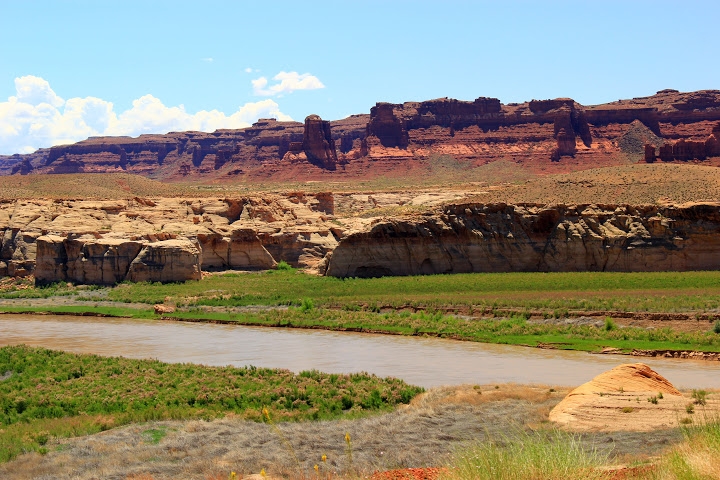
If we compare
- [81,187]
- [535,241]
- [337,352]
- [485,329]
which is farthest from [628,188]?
[81,187]

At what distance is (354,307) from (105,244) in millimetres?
17740

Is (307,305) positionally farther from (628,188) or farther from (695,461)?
(628,188)

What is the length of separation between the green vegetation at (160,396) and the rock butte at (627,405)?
451cm

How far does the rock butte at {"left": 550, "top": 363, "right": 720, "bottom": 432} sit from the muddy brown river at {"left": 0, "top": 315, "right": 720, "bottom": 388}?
3.80 meters

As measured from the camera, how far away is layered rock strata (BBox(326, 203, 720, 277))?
148 ft

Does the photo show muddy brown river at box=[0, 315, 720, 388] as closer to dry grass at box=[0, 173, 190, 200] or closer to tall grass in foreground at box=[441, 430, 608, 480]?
tall grass in foreground at box=[441, 430, 608, 480]

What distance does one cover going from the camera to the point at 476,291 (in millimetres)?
42844

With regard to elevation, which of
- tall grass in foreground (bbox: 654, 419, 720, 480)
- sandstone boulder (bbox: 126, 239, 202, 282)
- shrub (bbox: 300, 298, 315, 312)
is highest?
tall grass in foreground (bbox: 654, 419, 720, 480)

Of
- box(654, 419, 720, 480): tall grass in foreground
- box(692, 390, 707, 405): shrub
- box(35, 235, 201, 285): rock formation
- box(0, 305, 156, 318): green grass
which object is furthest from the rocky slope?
box(654, 419, 720, 480): tall grass in foreground

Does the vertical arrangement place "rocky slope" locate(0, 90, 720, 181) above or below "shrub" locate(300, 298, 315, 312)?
above

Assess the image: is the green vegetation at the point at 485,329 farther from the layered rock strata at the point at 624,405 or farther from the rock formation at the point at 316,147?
the rock formation at the point at 316,147

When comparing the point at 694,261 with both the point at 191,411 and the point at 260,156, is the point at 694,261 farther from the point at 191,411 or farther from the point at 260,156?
the point at 260,156

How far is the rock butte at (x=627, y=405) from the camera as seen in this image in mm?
17172

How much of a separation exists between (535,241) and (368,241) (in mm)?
8738
